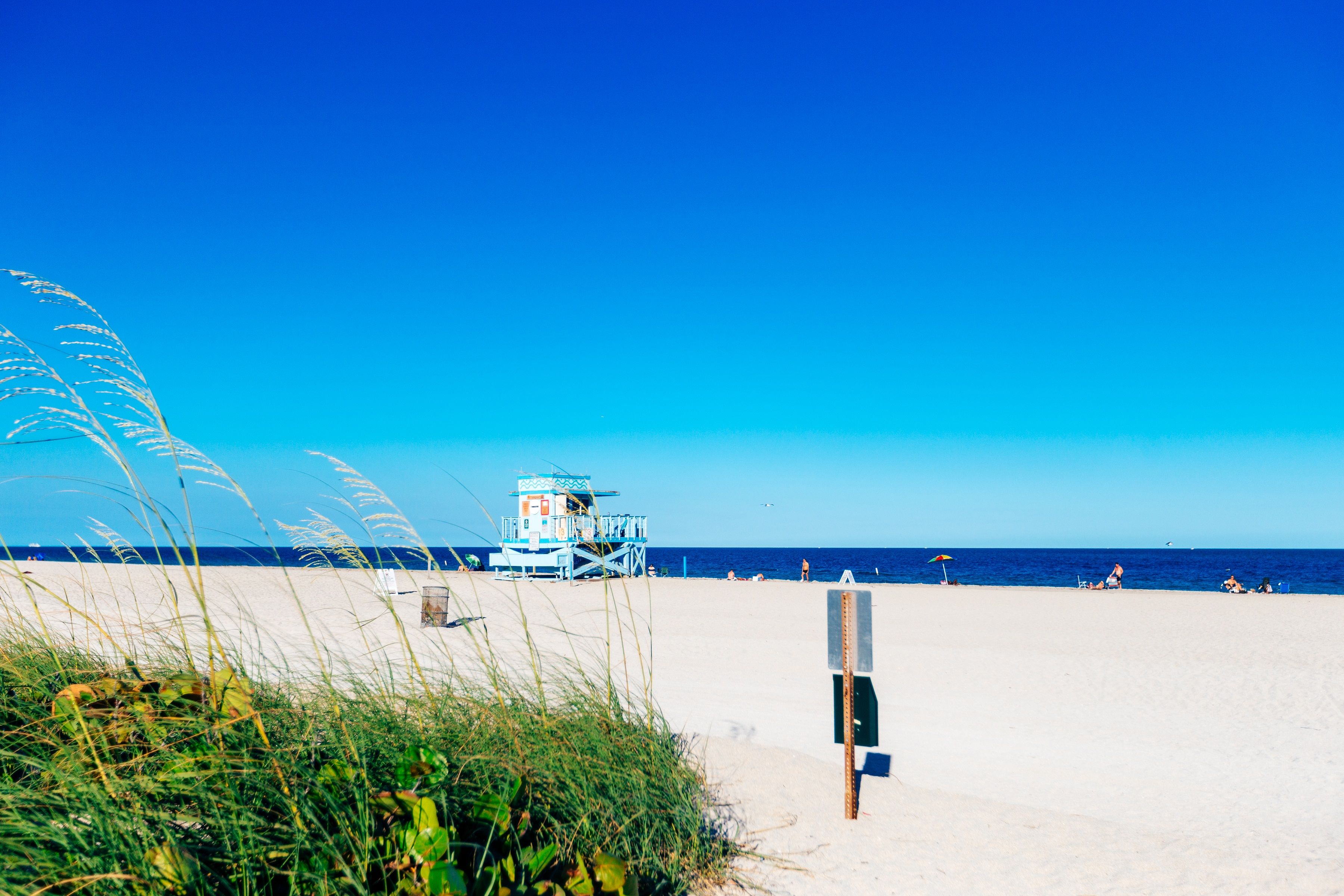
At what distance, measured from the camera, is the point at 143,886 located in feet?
6.31

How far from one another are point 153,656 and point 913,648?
424 inches

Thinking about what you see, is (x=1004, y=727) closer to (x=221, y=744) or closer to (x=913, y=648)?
(x=913, y=648)

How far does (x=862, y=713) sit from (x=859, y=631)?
503mm

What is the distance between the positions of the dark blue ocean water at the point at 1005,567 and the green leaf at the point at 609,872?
9.46 m

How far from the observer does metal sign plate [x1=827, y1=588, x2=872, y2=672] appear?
4.12 metres

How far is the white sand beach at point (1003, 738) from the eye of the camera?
3.70 meters

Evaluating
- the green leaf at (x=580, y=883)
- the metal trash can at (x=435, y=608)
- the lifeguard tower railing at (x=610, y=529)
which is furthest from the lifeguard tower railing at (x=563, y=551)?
the green leaf at (x=580, y=883)

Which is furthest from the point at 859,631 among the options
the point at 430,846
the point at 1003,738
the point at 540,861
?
the point at 1003,738

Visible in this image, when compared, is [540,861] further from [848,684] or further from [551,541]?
[551,541]

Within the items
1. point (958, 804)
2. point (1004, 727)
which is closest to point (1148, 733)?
point (1004, 727)

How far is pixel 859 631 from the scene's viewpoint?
4133 millimetres

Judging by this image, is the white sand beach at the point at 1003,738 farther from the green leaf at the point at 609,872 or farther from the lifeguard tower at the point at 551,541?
the lifeguard tower at the point at 551,541

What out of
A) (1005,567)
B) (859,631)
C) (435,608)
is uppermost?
(859,631)

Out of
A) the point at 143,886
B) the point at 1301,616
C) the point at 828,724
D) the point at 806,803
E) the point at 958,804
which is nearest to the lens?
the point at 143,886
